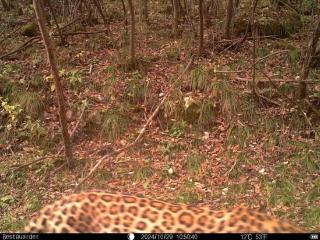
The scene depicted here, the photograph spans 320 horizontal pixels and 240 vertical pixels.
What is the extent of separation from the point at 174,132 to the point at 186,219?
14.7 feet

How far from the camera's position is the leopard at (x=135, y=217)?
4.50m

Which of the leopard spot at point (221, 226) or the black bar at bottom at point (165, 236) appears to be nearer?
the black bar at bottom at point (165, 236)

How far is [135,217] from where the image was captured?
4785mm

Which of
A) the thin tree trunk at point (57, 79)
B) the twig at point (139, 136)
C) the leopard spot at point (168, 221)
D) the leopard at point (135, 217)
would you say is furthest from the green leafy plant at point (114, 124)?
the leopard spot at point (168, 221)

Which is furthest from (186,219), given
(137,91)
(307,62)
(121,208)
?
(137,91)

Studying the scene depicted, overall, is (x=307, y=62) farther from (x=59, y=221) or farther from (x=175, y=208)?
(x=59, y=221)

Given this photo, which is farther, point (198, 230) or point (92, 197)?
point (92, 197)

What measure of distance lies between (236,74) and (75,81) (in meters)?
2.98

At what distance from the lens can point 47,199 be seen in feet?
26.3

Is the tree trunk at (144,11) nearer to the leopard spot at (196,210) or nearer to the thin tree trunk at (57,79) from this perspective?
the thin tree trunk at (57,79)

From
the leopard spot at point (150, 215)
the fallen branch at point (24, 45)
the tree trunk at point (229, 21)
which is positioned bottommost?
the leopard spot at point (150, 215)

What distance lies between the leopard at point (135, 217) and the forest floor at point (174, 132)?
2.53m

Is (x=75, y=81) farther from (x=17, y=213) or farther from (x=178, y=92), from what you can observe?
(x=17, y=213)

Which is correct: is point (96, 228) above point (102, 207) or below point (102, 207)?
below
